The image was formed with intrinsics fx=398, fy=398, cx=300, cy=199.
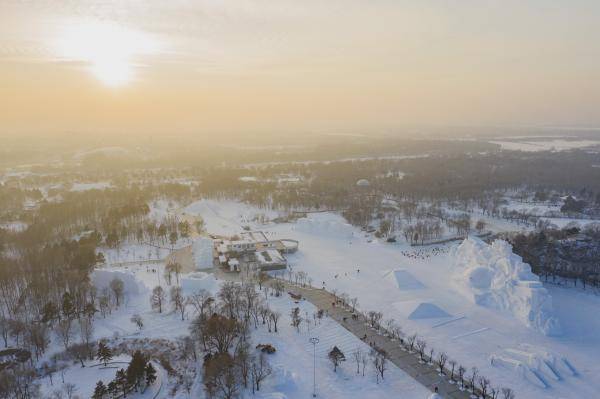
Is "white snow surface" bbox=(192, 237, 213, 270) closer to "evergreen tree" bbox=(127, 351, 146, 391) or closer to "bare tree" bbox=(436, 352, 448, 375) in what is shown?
"evergreen tree" bbox=(127, 351, 146, 391)

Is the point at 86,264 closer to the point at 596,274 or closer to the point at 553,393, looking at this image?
the point at 553,393

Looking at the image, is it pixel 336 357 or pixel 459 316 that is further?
pixel 459 316

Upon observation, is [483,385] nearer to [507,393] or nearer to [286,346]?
[507,393]

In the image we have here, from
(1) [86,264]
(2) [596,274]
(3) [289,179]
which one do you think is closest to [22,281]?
(1) [86,264]

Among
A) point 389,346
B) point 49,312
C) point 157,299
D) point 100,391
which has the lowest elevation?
point 389,346

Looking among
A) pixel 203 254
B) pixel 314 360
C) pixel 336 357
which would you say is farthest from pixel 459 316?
pixel 203 254

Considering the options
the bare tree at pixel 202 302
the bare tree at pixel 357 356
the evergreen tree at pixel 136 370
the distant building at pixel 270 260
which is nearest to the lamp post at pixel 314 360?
the bare tree at pixel 357 356

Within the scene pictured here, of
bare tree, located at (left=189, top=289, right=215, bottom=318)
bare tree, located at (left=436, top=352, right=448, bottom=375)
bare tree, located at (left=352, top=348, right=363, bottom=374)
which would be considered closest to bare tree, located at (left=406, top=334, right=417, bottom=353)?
bare tree, located at (left=436, top=352, right=448, bottom=375)
